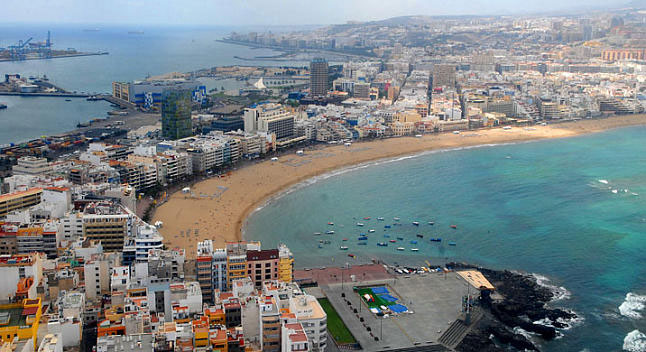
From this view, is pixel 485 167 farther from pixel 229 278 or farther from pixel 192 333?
pixel 192 333

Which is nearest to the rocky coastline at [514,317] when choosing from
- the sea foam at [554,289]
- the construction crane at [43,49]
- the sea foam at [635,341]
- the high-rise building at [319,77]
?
the sea foam at [554,289]

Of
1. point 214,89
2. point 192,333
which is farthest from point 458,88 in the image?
point 192,333

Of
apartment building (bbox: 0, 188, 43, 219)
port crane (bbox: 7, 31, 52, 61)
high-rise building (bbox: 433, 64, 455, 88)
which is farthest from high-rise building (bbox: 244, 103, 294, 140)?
port crane (bbox: 7, 31, 52, 61)

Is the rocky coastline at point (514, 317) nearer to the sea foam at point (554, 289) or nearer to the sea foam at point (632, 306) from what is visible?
the sea foam at point (554, 289)

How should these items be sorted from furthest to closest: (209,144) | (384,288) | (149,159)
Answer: (209,144), (149,159), (384,288)

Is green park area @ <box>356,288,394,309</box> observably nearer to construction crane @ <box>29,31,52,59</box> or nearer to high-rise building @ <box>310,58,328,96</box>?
high-rise building @ <box>310,58,328,96</box>

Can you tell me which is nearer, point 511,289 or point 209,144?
point 511,289
